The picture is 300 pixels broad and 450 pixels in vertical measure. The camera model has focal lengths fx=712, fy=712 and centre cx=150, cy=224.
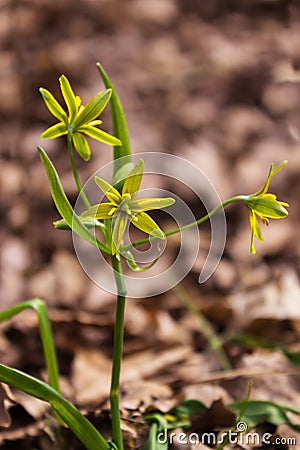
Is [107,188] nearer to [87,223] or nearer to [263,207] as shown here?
[87,223]

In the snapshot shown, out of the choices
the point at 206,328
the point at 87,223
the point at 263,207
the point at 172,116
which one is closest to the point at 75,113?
the point at 87,223

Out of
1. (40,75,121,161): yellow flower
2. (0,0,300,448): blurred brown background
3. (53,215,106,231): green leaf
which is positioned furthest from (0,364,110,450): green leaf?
(0,0,300,448): blurred brown background

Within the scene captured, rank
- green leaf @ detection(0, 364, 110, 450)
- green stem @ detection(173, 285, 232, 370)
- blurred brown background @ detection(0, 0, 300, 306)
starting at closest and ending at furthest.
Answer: green leaf @ detection(0, 364, 110, 450) < green stem @ detection(173, 285, 232, 370) < blurred brown background @ detection(0, 0, 300, 306)

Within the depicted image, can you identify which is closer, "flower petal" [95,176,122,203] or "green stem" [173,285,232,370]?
"flower petal" [95,176,122,203]

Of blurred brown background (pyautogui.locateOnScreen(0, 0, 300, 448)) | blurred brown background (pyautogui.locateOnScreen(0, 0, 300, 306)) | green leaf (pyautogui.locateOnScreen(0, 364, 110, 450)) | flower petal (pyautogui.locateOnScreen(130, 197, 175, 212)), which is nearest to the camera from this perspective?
flower petal (pyautogui.locateOnScreen(130, 197, 175, 212))

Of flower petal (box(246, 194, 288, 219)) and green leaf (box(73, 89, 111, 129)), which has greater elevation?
green leaf (box(73, 89, 111, 129))

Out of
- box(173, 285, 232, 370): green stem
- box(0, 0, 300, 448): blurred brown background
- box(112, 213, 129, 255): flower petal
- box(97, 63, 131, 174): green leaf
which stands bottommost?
box(112, 213, 129, 255): flower petal

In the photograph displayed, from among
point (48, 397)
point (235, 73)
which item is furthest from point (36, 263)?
point (48, 397)

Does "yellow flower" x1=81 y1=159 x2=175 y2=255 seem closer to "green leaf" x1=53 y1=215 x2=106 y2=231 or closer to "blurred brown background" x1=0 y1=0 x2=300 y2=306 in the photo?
"green leaf" x1=53 y1=215 x2=106 y2=231
